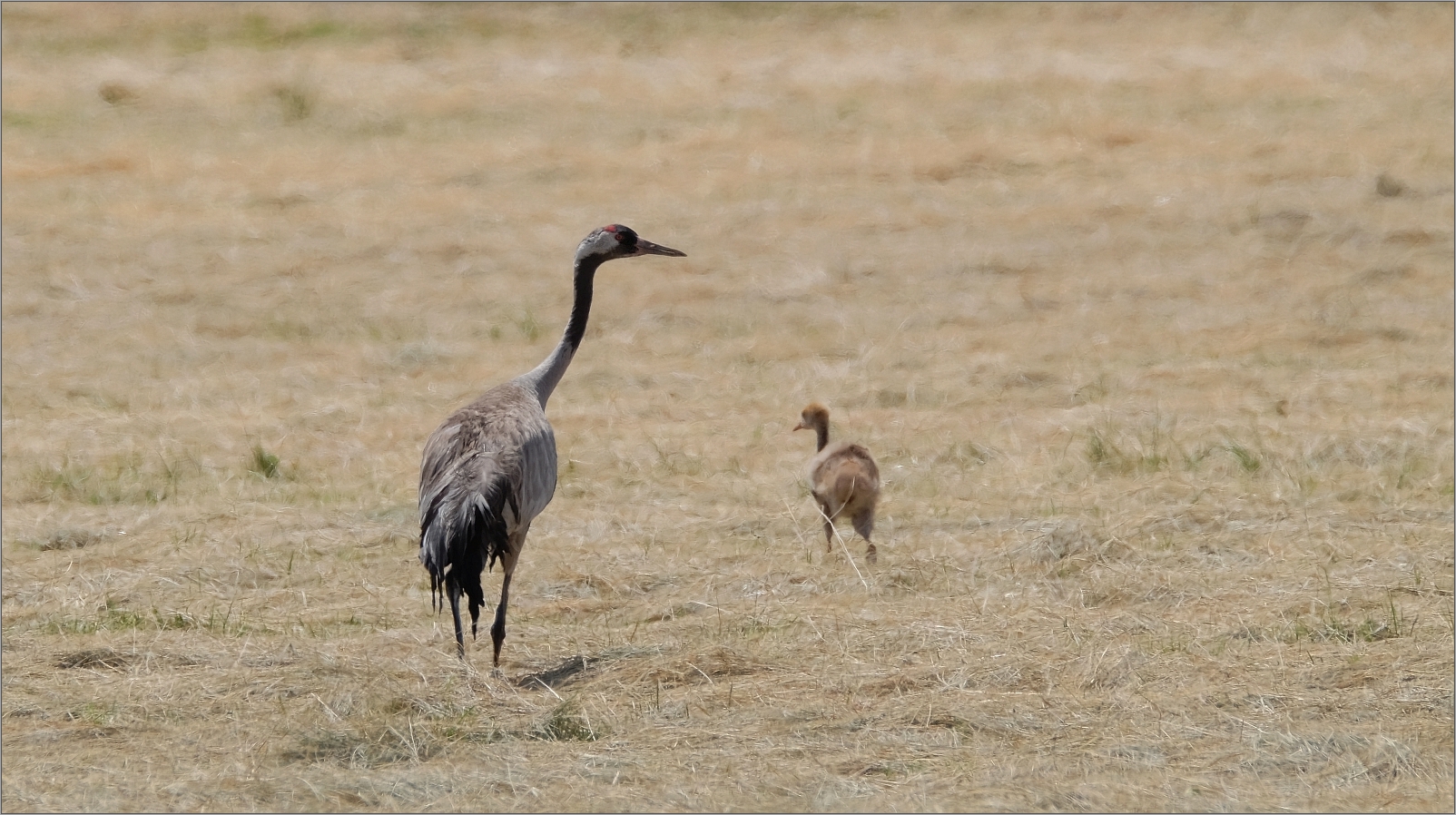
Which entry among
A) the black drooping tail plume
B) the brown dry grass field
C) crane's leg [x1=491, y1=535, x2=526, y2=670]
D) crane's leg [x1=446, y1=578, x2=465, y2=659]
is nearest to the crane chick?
the brown dry grass field

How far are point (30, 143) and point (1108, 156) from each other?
1167 centimetres

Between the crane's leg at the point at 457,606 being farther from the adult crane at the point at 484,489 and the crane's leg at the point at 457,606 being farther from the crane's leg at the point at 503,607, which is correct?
the crane's leg at the point at 503,607

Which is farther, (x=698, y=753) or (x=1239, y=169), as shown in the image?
(x=1239, y=169)

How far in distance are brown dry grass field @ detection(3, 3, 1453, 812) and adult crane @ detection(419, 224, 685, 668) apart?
1.11ft

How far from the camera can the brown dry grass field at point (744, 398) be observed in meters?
5.82

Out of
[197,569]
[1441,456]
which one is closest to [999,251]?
[1441,456]

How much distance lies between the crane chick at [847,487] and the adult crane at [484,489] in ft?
4.70

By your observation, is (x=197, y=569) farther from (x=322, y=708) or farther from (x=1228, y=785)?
(x=1228, y=785)

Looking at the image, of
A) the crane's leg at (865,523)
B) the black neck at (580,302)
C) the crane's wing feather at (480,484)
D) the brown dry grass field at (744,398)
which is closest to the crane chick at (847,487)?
the crane's leg at (865,523)

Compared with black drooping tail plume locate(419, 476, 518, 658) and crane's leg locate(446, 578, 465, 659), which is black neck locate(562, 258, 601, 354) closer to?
black drooping tail plume locate(419, 476, 518, 658)

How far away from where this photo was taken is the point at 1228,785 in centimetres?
524

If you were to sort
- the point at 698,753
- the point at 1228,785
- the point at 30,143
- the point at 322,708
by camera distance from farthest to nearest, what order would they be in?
the point at 30,143, the point at 322,708, the point at 698,753, the point at 1228,785

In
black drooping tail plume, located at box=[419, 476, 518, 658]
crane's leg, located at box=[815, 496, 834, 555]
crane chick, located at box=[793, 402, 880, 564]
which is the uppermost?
black drooping tail plume, located at box=[419, 476, 518, 658]

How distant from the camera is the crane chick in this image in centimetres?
838
